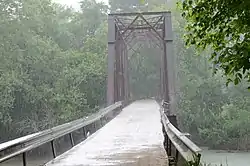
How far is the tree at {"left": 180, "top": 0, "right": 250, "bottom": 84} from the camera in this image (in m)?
4.16

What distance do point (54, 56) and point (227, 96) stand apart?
13.7 m

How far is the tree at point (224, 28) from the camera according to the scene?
4160 mm

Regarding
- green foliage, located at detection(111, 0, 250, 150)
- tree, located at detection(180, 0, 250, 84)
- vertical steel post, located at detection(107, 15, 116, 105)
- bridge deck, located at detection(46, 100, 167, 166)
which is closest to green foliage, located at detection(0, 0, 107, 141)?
green foliage, located at detection(111, 0, 250, 150)

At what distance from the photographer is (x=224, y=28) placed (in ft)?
15.4

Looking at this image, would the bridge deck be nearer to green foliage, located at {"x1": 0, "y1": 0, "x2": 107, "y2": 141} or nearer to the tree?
the tree

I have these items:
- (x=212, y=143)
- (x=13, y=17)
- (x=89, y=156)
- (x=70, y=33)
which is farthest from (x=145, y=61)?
(x=89, y=156)

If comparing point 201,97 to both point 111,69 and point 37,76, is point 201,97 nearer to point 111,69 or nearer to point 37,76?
point 37,76

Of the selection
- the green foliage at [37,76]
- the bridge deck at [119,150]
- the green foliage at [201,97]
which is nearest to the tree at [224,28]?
the bridge deck at [119,150]

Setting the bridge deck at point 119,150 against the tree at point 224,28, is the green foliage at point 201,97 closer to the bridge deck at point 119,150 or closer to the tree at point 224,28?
the bridge deck at point 119,150

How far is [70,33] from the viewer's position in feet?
125

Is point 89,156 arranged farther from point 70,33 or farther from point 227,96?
point 70,33

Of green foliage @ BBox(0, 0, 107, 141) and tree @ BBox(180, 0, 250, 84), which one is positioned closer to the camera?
tree @ BBox(180, 0, 250, 84)

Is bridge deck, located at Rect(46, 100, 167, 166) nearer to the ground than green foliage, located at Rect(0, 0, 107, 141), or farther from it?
nearer to the ground

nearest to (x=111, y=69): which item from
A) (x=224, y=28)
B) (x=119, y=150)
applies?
(x=119, y=150)
